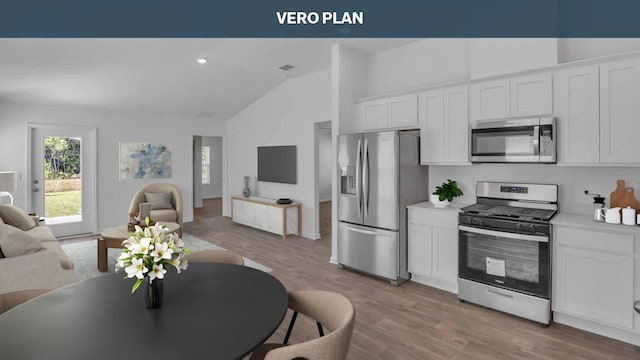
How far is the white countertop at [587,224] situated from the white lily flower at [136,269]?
304 centimetres

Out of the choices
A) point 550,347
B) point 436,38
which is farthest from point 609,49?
point 550,347

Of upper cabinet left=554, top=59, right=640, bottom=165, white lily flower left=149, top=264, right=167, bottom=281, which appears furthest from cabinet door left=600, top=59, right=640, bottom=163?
white lily flower left=149, top=264, right=167, bottom=281

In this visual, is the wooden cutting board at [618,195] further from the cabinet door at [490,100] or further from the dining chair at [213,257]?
the dining chair at [213,257]

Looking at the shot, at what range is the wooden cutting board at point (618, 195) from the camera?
2914 mm

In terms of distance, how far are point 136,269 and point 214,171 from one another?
35.5ft

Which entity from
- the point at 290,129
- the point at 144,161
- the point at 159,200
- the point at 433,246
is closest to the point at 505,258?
the point at 433,246

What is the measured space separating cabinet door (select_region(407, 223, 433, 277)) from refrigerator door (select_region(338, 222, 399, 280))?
18 centimetres

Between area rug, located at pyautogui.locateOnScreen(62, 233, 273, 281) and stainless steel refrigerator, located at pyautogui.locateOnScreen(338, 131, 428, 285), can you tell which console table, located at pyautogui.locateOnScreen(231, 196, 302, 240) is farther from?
stainless steel refrigerator, located at pyautogui.locateOnScreen(338, 131, 428, 285)

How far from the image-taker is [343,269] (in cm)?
449

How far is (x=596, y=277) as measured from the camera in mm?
2738

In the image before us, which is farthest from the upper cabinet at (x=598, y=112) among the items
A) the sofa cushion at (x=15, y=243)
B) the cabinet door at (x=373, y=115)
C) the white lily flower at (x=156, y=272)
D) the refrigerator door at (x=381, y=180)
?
the sofa cushion at (x=15, y=243)

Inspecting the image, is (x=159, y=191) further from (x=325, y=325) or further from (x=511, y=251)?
(x=511, y=251)

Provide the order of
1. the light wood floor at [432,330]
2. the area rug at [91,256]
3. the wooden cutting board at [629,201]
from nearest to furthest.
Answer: the light wood floor at [432,330]
the wooden cutting board at [629,201]
the area rug at [91,256]
